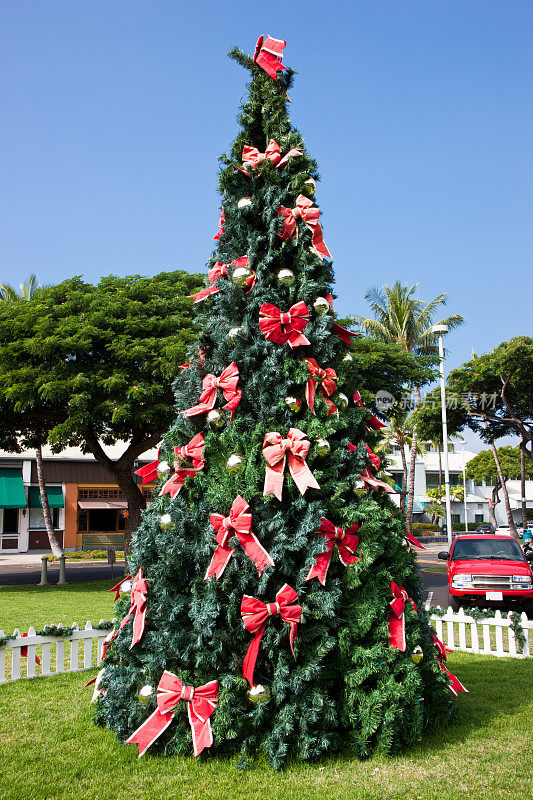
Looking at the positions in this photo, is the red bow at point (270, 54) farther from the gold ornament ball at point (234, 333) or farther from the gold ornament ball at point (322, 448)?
the gold ornament ball at point (322, 448)

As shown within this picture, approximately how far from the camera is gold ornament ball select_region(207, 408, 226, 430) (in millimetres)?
4695

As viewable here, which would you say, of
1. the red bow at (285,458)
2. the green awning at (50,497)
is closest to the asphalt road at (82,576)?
the green awning at (50,497)

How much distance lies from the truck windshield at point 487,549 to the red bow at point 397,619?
868 cm

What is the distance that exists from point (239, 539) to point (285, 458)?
655 millimetres

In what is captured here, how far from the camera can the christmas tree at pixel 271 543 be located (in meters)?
4.20

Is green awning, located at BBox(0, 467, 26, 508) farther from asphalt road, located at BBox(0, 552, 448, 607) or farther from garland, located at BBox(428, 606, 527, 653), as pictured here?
garland, located at BBox(428, 606, 527, 653)

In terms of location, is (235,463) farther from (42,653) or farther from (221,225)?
(42,653)

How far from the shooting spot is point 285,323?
4734 mm

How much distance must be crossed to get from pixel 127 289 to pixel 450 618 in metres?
12.7

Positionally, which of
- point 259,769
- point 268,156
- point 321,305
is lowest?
point 259,769

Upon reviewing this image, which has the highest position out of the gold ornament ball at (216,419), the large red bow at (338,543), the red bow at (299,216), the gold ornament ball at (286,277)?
the red bow at (299,216)

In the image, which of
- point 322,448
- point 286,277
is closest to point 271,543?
point 322,448

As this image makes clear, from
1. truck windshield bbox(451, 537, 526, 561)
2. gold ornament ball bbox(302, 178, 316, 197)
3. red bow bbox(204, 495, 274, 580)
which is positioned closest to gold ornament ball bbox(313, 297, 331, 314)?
gold ornament ball bbox(302, 178, 316, 197)

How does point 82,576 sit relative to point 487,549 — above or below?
below
